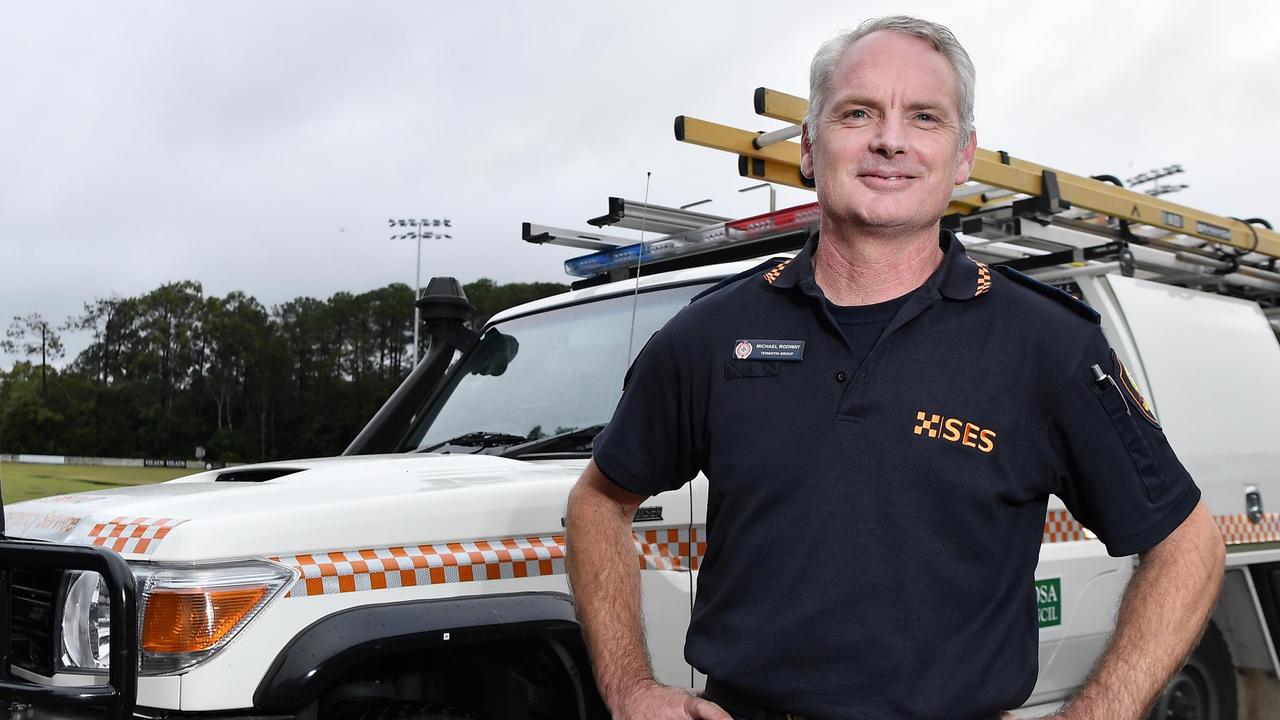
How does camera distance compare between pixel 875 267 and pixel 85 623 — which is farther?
pixel 85 623

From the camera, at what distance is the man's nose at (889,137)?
193 centimetres

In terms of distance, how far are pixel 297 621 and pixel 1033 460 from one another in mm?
1582

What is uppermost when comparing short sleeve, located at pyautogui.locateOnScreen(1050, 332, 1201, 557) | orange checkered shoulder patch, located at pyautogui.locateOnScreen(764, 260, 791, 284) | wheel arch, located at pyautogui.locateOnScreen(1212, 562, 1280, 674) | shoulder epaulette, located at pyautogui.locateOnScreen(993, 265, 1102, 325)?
orange checkered shoulder patch, located at pyautogui.locateOnScreen(764, 260, 791, 284)

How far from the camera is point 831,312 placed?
1.95 m

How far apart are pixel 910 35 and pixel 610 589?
1154 millimetres

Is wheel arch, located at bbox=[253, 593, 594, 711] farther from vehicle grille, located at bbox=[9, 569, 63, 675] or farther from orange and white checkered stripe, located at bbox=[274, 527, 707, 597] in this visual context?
vehicle grille, located at bbox=[9, 569, 63, 675]

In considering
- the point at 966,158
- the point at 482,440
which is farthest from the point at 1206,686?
the point at 966,158

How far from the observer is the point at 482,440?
3660 mm

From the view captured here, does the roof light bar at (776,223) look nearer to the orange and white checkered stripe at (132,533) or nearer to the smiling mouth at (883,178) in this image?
the smiling mouth at (883,178)

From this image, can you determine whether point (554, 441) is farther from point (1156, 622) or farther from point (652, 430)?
point (1156, 622)

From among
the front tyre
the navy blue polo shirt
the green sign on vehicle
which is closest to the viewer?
the navy blue polo shirt

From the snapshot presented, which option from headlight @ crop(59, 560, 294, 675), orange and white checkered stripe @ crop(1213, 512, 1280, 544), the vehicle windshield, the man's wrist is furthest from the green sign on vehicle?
headlight @ crop(59, 560, 294, 675)

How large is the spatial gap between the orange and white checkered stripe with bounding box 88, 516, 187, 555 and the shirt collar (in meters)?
1.43

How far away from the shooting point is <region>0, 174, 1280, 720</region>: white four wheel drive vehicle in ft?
7.90
